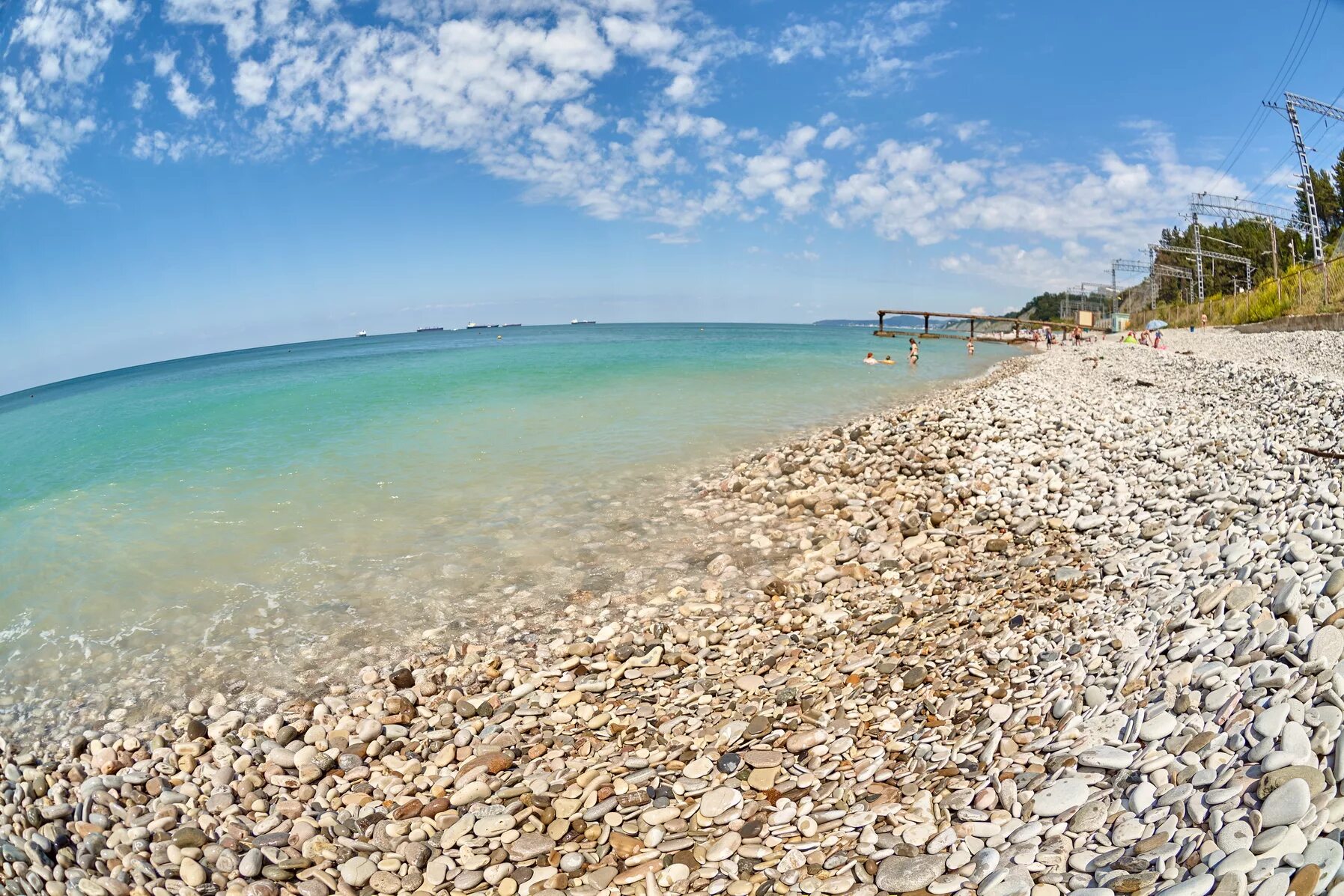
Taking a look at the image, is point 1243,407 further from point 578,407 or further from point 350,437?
point 350,437

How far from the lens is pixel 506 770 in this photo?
4.36 m

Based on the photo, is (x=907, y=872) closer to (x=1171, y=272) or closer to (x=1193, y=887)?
(x=1193, y=887)

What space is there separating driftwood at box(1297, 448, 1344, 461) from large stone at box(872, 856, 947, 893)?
6.20 m

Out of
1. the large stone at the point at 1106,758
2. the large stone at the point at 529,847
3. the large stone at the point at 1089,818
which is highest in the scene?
the large stone at the point at 1106,758

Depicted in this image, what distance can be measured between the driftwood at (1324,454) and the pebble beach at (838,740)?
0.58 feet

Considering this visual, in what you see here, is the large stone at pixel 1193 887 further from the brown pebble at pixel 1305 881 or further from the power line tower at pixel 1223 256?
the power line tower at pixel 1223 256

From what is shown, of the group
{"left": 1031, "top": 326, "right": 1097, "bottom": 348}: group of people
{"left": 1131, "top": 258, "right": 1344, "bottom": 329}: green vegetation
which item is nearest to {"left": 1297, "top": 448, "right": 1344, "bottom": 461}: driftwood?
{"left": 1131, "top": 258, "right": 1344, "bottom": 329}: green vegetation

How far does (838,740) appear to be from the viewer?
4.04 m

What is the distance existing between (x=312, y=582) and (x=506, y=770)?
5063 mm

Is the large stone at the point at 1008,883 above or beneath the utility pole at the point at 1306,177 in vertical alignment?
beneath

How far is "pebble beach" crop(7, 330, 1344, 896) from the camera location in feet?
9.51

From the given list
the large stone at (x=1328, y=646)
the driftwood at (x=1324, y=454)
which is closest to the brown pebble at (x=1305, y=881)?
the large stone at (x=1328, y=646)

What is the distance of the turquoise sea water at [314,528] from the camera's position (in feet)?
21.6

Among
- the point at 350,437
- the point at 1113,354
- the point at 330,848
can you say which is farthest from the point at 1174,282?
the point at 330,848
